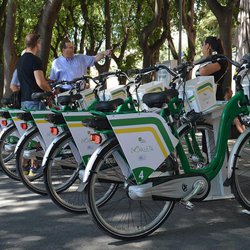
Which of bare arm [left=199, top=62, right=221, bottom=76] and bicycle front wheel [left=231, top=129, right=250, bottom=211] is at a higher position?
bare arm [left=199, top=62, right=221, bottom=76]

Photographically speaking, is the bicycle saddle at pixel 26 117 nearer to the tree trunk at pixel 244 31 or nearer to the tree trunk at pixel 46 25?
the tree trunk at pixel 244 31

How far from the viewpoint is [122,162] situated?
4.44 meters

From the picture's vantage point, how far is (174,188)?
14.5ft

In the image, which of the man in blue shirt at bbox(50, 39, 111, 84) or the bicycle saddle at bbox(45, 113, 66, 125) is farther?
the man in blue shirt at bbox(50, 39, 111, 84)

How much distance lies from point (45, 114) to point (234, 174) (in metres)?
2.15

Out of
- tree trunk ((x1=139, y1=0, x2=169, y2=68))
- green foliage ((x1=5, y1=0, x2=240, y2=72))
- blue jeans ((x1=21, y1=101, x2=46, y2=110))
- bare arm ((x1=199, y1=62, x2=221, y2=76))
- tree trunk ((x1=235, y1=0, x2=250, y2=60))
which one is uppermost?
green foliage ((x1=5, y1=0, x2=240, y2=72))

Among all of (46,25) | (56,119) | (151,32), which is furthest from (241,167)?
(151,32)

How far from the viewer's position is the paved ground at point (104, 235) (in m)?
4.32

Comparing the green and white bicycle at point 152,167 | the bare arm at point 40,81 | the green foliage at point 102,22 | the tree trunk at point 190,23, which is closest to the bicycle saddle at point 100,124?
the green and white bicycle at point 152,167

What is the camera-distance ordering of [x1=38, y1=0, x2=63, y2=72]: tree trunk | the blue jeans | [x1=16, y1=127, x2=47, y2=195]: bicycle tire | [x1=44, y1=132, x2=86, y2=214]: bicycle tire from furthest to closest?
1. [x1=38, y1=0, x2=63, y2=72]: tree trunk
2. the blue jeans
3. [x1=16, y1=127, x2=47, y2=195]: bicycle tire
4. [x1=44, y1=132, x2=86, y2=214]: bicycle tire

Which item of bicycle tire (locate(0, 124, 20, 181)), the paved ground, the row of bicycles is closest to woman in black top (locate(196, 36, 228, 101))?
the row of bicycles

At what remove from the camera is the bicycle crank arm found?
427cm

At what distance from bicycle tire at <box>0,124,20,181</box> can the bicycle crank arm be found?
9.65 feet

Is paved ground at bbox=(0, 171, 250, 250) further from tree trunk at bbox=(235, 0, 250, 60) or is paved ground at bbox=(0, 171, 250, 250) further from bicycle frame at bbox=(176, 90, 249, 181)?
tree trunk at bbox=(235, 0, 250, 60)
